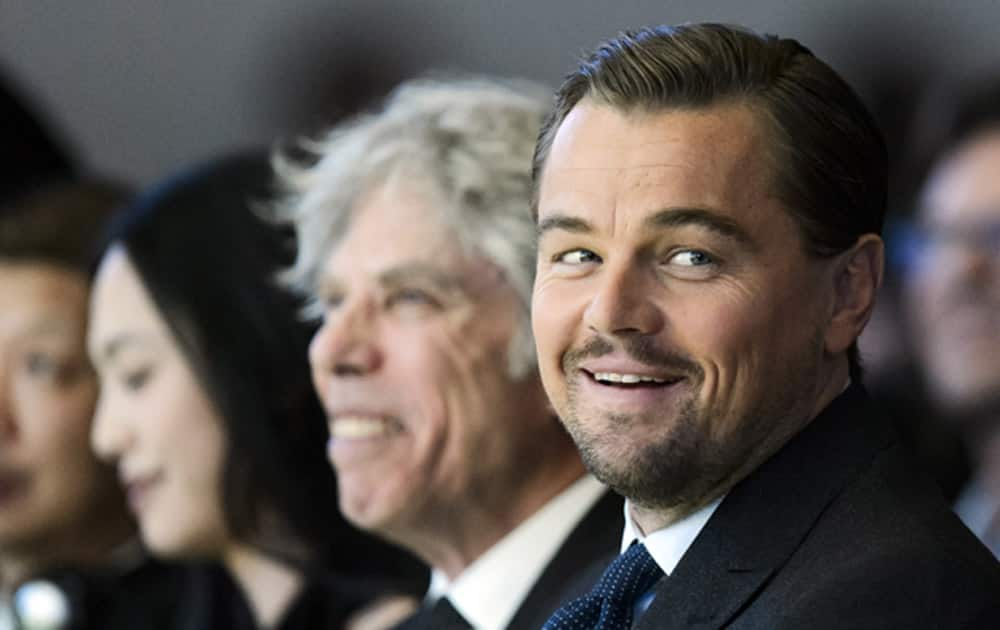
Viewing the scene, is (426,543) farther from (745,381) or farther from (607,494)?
(745,381)

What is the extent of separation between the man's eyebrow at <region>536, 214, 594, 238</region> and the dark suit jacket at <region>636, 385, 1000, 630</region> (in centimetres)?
37

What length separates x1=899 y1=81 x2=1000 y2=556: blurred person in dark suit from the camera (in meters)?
4.52

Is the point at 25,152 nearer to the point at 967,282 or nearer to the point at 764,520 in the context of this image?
the point at 967,282

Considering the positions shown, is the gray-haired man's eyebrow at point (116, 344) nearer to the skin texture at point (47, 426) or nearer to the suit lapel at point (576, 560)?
the skin texture at point (47, 426)

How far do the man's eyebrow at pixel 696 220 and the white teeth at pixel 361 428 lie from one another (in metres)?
1.35

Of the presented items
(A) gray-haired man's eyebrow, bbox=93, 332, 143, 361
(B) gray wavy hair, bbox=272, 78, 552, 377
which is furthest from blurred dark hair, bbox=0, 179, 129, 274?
(B) gray wavy hair, bbox=272, 78, 552, 377

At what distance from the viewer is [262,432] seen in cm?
472

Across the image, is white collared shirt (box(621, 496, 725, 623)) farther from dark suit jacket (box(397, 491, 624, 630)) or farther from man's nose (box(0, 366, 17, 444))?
man's nose (box(0, 366, 17, 444))

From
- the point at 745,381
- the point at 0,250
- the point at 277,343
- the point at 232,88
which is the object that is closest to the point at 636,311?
the point at 745,381

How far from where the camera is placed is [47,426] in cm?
539

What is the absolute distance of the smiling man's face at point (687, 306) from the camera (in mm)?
2686

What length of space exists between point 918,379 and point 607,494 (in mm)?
1425

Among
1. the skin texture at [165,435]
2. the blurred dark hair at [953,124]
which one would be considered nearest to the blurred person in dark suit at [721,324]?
the blurred dark hair at [953,124]

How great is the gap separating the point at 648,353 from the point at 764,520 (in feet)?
0.81
